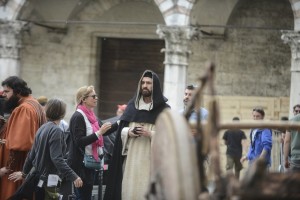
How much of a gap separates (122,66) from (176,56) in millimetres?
3292

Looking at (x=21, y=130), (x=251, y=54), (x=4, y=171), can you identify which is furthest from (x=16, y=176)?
(x=251, y=54)

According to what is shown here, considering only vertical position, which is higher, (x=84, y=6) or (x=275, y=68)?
(x=84, y=6)

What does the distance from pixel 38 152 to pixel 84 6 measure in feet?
38.4

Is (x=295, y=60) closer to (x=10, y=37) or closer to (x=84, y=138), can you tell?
(x=10, y=37)

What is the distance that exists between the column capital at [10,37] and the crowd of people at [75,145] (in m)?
8.54

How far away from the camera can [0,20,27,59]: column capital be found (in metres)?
16.2

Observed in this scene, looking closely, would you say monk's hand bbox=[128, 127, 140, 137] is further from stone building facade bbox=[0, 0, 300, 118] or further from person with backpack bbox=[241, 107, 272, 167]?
stone building facade bbox=[0, 0, 300, 118]

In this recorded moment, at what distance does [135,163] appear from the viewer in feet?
23.2

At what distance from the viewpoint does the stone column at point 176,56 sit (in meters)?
15.3

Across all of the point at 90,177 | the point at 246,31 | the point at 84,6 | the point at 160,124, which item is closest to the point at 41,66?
the point at 84,6

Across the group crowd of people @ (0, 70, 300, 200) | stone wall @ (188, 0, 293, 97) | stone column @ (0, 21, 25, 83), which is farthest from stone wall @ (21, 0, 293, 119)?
crowd of people @ (0, 70, 300, 200)

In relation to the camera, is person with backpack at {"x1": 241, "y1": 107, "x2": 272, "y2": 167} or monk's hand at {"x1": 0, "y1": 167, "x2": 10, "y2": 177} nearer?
monk's hand at {"x1": 0, "y1": 167, "x2": 10, "y2": 177}

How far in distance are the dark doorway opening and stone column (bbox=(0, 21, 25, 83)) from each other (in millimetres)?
2668

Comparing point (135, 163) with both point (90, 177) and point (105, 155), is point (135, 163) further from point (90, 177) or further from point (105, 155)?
point (105, 155)
